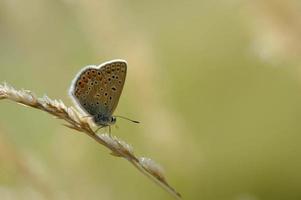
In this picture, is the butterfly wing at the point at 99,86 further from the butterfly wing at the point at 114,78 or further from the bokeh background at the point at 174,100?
the bokeh background at the point at 174,100

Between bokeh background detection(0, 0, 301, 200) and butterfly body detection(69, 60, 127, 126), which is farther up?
butterfly body detection(69, 60, 127, 126)

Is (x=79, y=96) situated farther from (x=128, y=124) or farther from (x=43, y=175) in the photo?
(x=128, y=124)

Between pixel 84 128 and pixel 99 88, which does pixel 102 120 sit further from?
pixel 84 128

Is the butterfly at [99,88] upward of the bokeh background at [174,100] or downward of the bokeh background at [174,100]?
upward

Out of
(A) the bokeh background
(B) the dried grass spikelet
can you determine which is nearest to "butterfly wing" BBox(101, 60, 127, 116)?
(A) the bokeh background

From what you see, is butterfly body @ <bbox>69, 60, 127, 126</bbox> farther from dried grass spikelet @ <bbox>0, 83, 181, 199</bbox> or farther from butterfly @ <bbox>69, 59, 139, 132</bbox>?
dried grass spikelet @ <bbox>0, 83, 181, 199</bbox>

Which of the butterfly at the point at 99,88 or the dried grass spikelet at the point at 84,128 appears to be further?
the butterfly at the point at 99,88

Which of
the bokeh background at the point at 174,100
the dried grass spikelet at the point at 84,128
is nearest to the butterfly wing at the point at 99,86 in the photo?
the bokeh background at the point at 174,100
